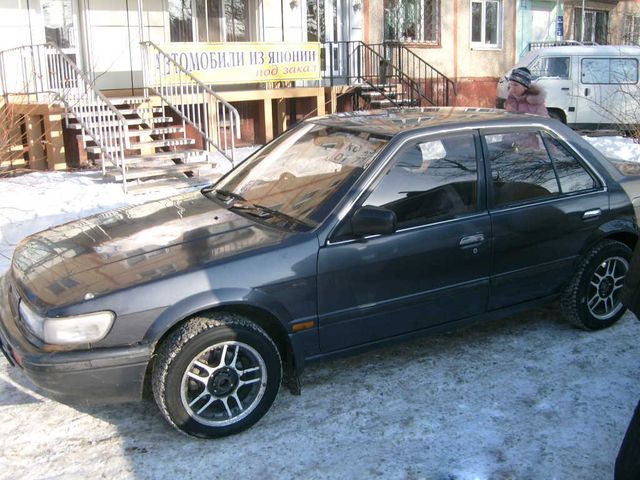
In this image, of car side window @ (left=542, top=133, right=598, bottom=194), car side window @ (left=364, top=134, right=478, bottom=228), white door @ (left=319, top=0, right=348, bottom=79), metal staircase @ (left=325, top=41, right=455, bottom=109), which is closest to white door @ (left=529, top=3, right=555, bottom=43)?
metal staircase @ (left=325, top=41, right=455, bottom=109)

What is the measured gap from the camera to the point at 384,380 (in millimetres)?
4164

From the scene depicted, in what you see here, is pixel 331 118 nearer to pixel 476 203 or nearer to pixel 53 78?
pixel 476 203

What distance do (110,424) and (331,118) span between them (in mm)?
2345

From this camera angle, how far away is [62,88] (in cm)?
1073

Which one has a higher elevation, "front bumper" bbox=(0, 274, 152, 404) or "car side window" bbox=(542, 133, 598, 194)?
"car side window" bbox=(542, 133, 598, 194)

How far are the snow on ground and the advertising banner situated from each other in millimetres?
8240

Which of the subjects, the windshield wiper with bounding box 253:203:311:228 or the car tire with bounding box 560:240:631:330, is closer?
the windshield wiper with bounding box 253:203:311:228

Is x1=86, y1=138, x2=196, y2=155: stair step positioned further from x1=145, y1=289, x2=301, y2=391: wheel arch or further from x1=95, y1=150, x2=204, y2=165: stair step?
x1=145, y1=289, x2=301, y2=391: wheel arch

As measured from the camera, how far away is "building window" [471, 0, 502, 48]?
19312 millimetres

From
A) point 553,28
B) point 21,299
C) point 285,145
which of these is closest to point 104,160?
point 285,145

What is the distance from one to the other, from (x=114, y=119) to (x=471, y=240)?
779cm

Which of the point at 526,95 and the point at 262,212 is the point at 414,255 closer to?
the point at 262,212

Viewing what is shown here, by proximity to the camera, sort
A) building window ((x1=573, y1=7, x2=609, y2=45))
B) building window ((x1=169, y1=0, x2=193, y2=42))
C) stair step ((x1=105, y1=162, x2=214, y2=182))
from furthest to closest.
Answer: building window ((x1=573, y1=7, x2=609, y2=45)), building window ((x1=169, y1=0, x2=193, y2=42)), stair step ((x1=105, y1=162, x2=214, y2=182))

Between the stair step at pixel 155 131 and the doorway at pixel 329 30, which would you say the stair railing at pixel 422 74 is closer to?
the doorway at pixel 329 30
